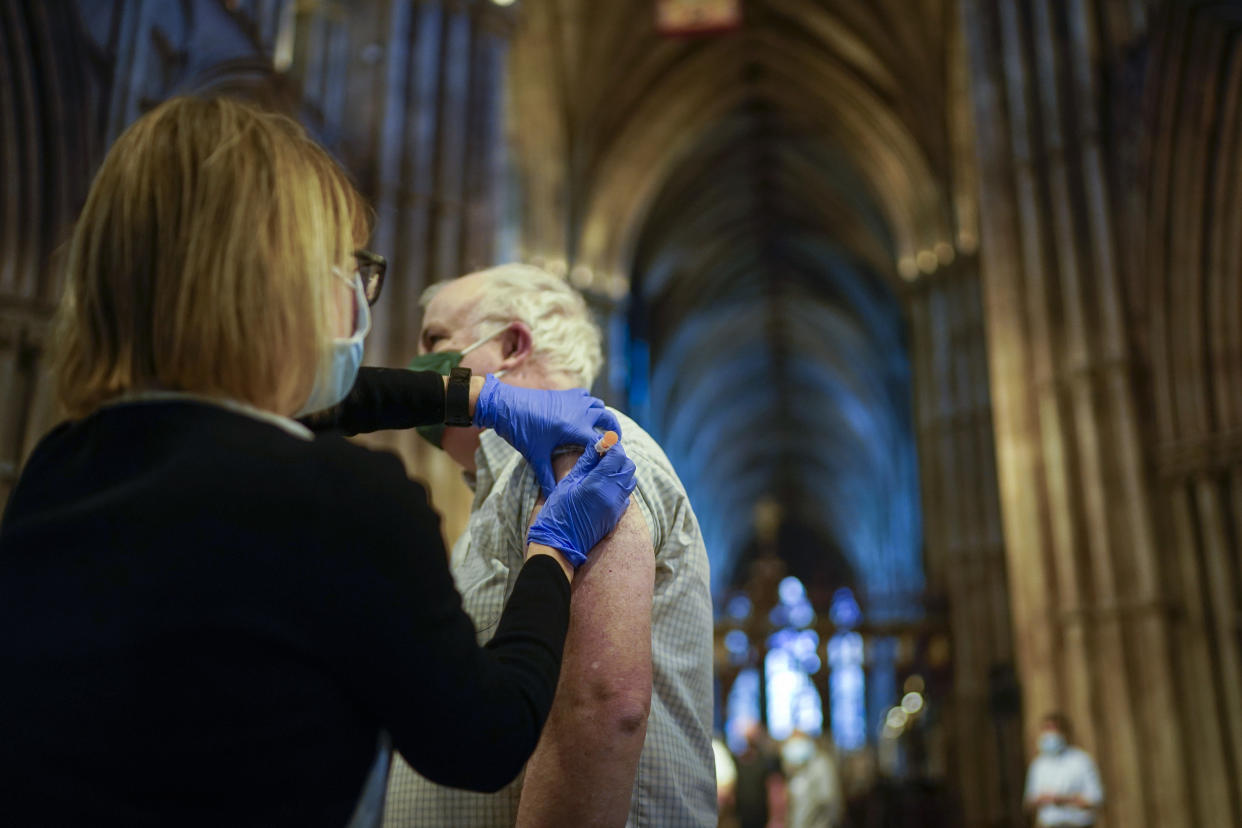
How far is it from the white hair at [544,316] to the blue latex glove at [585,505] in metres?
0.40

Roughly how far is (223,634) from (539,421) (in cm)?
63

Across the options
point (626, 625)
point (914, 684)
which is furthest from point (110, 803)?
point (914, 684)

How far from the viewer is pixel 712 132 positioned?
2253 cm

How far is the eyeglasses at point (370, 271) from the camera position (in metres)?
1.16

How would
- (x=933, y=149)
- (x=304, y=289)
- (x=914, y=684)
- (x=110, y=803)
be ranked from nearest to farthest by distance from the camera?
1. (x=110, y=803)
2. (x=304, y=289)
3. (x=914, y=684)
4. (x=933, y=149)

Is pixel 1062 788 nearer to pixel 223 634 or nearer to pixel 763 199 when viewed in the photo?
pixel 223 634

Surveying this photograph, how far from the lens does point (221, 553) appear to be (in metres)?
0.88

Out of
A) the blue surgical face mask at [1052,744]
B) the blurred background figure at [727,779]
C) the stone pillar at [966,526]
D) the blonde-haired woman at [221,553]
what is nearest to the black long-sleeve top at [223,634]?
the blonde-haired woman at [221,553]

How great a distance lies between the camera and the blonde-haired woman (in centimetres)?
85

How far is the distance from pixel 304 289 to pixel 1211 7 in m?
9.32

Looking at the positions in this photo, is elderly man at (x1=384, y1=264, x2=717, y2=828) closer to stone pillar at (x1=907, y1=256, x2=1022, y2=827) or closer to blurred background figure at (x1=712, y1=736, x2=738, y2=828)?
blurred background figure at (x1=712, y1=736, x2=738, y2=828)

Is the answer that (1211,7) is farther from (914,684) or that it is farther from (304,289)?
(914,684)

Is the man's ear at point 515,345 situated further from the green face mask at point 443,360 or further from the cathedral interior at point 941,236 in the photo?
the cathedral interior at point 941,236

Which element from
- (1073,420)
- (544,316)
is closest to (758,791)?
(1073,420)
